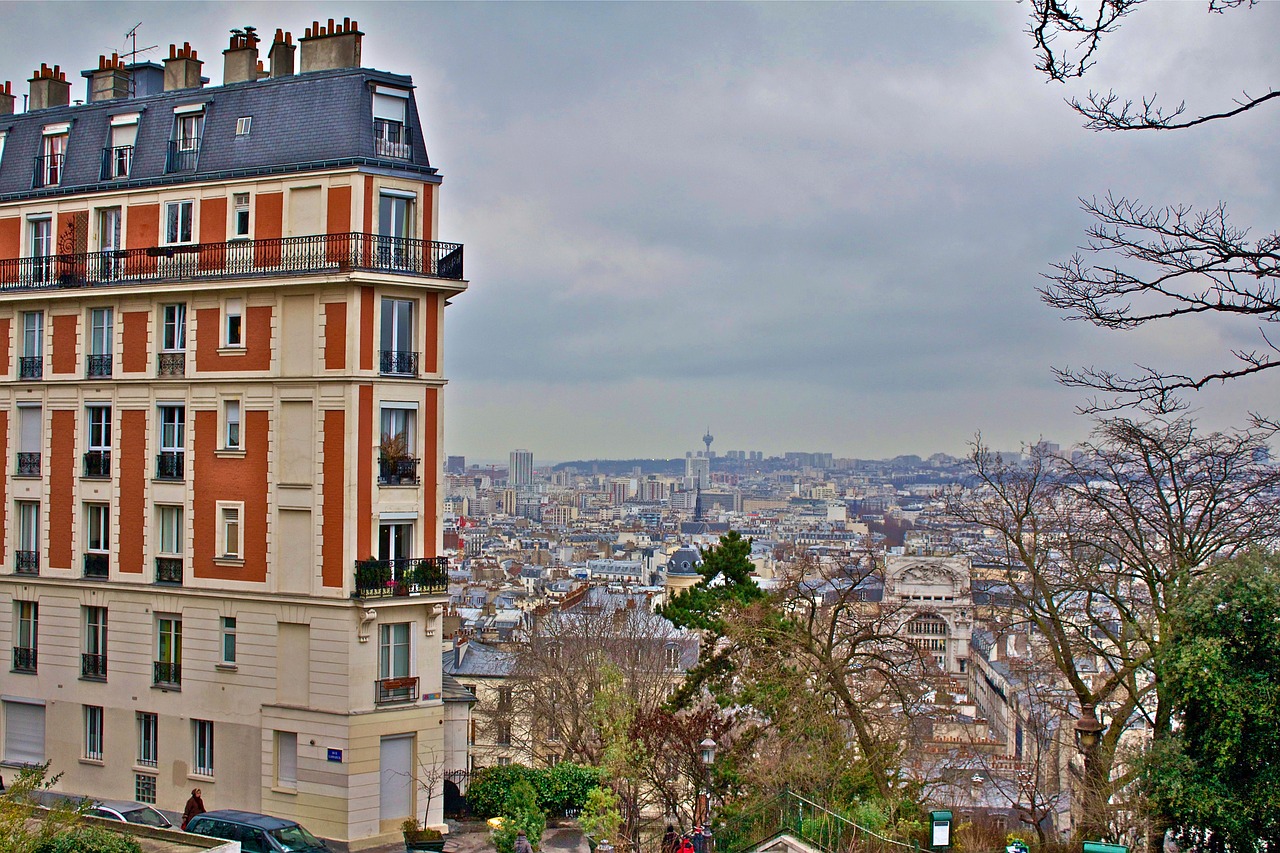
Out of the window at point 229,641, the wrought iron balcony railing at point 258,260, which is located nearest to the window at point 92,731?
the window at point 229,641

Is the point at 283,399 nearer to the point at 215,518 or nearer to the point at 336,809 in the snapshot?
the point at 215,518

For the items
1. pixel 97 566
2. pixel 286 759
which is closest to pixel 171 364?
pixel 97 566

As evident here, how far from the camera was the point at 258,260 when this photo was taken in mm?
25750

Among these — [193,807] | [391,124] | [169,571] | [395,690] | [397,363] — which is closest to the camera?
[193,807]

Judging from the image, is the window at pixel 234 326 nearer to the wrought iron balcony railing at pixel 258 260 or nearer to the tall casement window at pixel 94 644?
the wrought iron balcony railing at pixel 258 260

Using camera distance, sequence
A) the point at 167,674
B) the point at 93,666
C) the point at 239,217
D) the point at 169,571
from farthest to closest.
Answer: the point at 93,666, the point at 169,571, the point at 167,674, the point at 239,217

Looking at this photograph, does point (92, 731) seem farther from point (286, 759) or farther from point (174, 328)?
point (174, 328)

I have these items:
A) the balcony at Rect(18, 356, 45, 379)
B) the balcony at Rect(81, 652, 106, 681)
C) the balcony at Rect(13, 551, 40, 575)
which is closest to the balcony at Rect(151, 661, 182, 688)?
the balcony at Rect(81, 652, 106, 681)

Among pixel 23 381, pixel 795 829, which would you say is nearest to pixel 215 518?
pixel 23 381

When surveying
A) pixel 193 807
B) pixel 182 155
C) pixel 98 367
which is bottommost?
pixel 193 807

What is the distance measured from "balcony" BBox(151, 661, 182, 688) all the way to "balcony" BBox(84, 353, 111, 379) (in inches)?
256

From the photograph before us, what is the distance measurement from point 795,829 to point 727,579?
8.55m

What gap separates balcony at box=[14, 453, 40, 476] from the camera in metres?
28.5

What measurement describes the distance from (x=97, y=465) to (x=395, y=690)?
8919 millimetres
